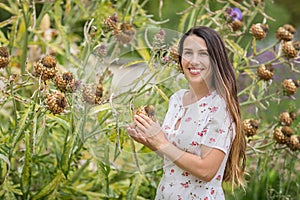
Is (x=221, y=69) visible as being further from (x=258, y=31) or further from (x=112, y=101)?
(x=258, y=31)

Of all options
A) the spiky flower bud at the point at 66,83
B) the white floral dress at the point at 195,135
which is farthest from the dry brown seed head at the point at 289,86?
the spiky flower bud at the point at 66,83

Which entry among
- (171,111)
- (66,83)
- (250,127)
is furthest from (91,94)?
(250,127)

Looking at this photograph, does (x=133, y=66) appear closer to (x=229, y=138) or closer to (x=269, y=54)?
(x=229, y=138)

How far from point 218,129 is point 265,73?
0.66 meters

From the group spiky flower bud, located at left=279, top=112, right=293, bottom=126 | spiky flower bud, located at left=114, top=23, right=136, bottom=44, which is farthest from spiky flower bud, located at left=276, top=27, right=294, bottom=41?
spiky flower bud, located at left=114, top=23, right=136, bottom=44

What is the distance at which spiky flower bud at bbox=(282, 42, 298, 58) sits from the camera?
7.08 feet

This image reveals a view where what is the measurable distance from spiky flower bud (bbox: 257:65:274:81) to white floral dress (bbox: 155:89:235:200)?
60 centimetres

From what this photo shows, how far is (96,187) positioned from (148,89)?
0.71 m

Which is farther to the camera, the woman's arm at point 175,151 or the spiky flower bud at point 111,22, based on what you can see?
the spiky flower bud at point 111,22

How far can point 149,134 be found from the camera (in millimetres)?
1463

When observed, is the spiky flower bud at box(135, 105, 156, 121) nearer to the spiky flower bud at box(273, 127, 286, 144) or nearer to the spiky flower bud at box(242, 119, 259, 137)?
the spiky flower bud at box(242, 119, 259, 137)

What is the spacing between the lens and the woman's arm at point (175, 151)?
4.81 ft

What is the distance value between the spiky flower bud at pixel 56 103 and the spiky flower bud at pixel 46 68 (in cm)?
5

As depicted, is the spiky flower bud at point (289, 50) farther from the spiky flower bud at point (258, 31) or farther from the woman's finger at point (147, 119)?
the woman's finger at point (147, 119)
